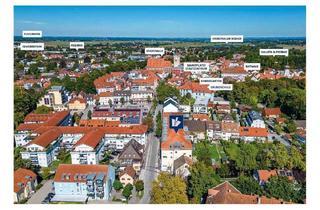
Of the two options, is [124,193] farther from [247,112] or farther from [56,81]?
[56,81]

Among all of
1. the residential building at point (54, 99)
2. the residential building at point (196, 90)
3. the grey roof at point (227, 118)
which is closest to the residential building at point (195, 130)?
the grey roof at point (227, 118)

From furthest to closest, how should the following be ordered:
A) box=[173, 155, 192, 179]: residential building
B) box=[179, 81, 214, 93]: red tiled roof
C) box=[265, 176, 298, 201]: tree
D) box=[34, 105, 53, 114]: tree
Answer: box=[179, 81, 214, 93]: red tiled roof, box=[34, 105, 53, 114]: tree, box=[173, 155, 192, 179]: residential building, box=[265, 176, 298, 201]: tree

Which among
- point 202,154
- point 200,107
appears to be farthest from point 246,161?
point 200,107

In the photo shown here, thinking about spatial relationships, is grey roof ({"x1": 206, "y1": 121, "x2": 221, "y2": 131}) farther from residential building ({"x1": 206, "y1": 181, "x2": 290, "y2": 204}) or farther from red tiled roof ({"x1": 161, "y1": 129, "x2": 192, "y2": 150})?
residential building ({"x1": 206, "y1": 181, "x2": 290, "y2": 204})

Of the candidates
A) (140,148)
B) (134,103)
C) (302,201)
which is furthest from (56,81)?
(302,201)

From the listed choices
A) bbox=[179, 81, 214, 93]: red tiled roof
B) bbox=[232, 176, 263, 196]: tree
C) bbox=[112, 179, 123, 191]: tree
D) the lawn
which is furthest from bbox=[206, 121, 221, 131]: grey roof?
bbox=[179, 81, 214, 93]: red tiled roof
